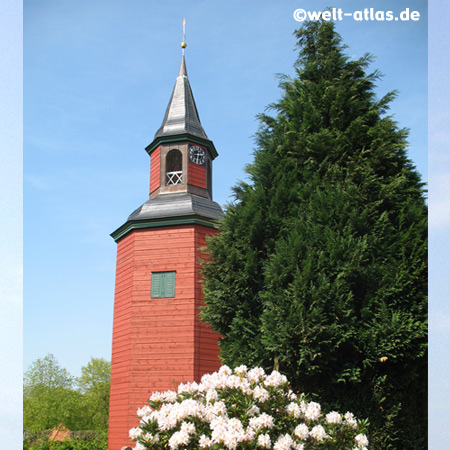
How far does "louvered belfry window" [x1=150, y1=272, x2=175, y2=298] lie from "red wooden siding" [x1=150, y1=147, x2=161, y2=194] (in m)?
4.27

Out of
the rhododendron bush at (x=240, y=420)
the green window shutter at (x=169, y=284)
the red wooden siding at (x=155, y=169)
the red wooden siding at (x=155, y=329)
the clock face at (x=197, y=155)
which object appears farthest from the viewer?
the red wooden siding at (x=155, y=169)

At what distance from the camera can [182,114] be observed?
63.7 ft

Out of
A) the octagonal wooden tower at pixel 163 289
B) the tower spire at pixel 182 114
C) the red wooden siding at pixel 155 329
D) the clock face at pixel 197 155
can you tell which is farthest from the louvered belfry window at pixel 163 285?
the tower spire at pixel 182 114

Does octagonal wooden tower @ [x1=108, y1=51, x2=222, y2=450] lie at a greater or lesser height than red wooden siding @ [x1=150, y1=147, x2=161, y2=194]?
lesser

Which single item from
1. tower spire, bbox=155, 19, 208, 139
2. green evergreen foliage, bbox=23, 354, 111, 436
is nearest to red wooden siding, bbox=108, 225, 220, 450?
tower spire, bbox=155, 19, 208, 139

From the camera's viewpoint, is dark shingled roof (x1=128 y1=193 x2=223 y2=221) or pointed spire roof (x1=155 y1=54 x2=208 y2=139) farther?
pointed spire roof (x1=155 y1=54 x2=208 y2=139)

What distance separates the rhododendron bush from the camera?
5.56m

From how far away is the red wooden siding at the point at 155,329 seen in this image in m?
14.6

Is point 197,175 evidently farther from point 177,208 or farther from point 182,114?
point 182,114

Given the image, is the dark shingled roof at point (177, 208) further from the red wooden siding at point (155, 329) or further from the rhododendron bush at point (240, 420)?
the rhododendron bush at point (240, 420)

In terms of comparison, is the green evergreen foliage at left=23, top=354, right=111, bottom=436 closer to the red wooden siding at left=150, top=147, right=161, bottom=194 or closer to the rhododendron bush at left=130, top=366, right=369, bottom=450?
the red wooden siding at left=150, top=147, right=161, bottom=194

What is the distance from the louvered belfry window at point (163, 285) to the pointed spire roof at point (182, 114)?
6053mm

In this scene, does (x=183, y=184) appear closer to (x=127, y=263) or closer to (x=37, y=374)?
(x=127, y=263)

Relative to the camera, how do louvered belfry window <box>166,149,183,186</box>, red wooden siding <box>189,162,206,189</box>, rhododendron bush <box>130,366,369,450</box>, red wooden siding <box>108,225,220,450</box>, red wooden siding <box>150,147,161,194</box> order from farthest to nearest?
1. red wooden siding <box>150,147,161,194</box>
2. louvered belfry window <box>166,149,183,186</box>
3. red wooden siding <box>189,162,206,189</box>
4. red wooden siding <box>108,225,220,450</box>
5. rhododendron bush <box>130,366,369,450</box>
